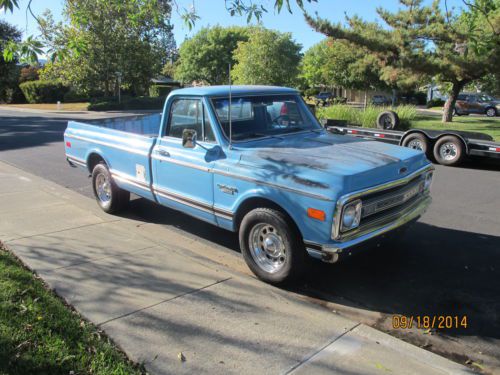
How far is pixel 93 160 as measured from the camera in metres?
7.07

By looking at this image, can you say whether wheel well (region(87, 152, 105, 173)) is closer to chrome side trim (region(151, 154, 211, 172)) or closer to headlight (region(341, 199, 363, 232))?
chrome side trim (region(151, 154, 211, 172))

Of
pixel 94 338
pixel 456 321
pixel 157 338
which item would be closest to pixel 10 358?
pixel 94 338

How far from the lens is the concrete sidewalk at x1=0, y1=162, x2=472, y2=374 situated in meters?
3.16

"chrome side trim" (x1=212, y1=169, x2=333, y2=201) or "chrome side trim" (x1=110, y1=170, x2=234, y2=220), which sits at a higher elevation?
"chrome side trim" (x1=212, y1=169, x2=333, y2=201)

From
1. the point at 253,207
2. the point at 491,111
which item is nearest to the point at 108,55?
the point at 491,111

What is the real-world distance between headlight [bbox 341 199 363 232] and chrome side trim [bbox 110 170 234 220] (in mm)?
1283

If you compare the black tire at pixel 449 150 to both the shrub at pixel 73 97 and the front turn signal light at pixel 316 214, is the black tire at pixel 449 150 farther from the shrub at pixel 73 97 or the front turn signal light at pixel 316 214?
the shrub at pixel 73 97

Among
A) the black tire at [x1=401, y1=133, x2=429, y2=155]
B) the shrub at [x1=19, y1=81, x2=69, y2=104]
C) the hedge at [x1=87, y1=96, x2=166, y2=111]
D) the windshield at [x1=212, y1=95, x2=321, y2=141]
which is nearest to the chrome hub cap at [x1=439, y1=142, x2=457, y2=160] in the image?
the black tire at [x1=401, y1=133, x2=429, y2=155]

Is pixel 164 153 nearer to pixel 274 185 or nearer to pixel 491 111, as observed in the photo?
pixel 274 185

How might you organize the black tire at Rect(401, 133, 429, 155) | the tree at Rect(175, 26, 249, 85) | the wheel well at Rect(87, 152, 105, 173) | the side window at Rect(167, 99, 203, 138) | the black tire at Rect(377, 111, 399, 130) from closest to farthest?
1. the side window at Rect(167, 99, 203, 138)
2. the wheel well at Rect(87, 152, 105, 173)
3. the black tire at Rect(401, 133, 429, 155)
4. the black tire at Rect(377, 111, 399, 130)
5. the tree at Rect(175, 26, 249, 85)

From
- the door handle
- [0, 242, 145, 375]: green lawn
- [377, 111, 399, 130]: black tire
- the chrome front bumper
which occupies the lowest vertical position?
[0, 242, 145, 375]: green lawn

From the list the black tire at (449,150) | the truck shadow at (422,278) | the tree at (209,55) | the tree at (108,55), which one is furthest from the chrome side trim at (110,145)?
the tree at (209,55)

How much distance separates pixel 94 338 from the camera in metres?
3.36

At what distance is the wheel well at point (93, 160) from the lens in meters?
6.93
